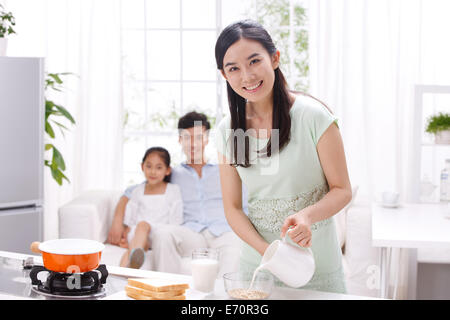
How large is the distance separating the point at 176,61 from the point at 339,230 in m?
1.78

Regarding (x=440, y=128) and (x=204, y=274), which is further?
(x=440, y=128)

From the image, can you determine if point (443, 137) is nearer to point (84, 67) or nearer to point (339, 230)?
point (339, 230)

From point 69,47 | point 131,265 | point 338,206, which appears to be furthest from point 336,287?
point 69,47

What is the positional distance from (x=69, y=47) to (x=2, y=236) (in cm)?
161

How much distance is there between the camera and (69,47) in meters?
4.21

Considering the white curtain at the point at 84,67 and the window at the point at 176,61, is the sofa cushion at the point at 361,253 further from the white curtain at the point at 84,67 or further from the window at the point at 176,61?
the white curtain at the point at 84,67

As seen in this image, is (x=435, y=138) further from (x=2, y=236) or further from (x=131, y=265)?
(x=2, y=236)

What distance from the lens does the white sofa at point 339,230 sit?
3.16 meters

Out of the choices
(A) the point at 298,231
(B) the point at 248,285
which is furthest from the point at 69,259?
(A) the point at 298,231

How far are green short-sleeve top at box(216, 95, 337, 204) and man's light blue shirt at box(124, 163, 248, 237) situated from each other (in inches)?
76.9

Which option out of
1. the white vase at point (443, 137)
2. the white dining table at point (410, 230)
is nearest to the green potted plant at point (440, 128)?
the white vase at point (443, 137)

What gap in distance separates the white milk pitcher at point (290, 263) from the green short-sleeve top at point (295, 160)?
31 centimetres

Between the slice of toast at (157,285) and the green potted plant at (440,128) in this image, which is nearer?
the slice of toast at (157,285)

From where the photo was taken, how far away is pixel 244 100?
171 centimetres
